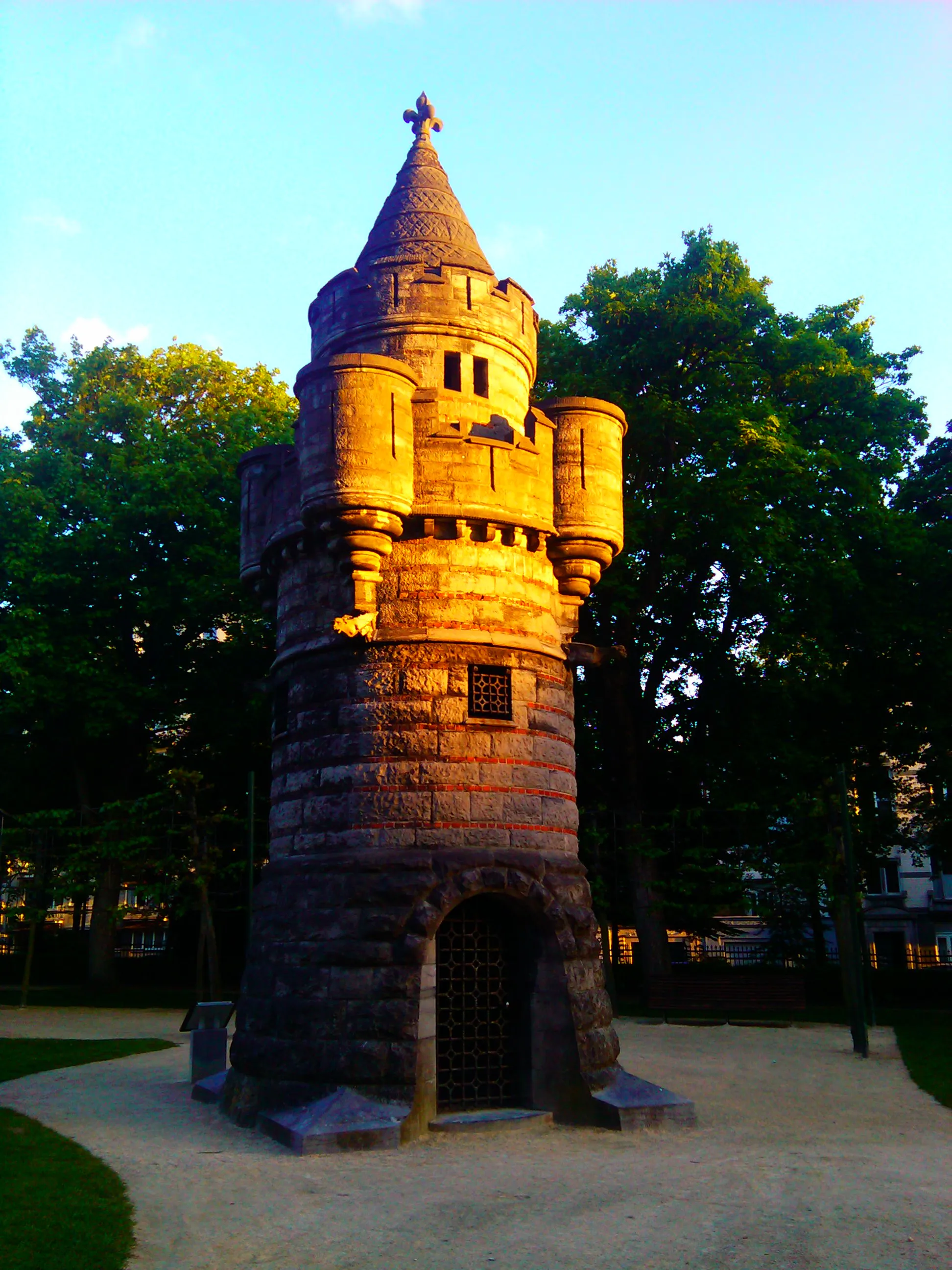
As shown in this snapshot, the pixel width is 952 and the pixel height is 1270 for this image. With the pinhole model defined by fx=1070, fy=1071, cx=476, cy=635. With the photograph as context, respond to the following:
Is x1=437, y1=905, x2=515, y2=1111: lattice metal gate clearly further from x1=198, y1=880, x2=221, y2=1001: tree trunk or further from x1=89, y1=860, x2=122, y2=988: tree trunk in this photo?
x1=89, y1=860, x2=122, y2=988: tree trunk

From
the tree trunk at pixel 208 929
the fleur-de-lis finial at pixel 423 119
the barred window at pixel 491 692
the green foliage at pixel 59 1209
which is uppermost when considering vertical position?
the fleur-de-lis finial at pixel 423 119

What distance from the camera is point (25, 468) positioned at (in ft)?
96.0

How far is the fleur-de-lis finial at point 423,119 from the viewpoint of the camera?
15.9 metres

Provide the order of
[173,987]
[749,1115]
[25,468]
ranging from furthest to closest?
[173,987] → [25,468] → [749,1115]

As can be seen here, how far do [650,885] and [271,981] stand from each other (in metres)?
14.9

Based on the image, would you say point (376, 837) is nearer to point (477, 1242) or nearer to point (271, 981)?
point (271, 981)

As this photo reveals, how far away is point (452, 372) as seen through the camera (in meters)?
14.1

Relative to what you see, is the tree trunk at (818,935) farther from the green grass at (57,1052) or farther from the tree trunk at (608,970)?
A: the green grass at (57,1052)

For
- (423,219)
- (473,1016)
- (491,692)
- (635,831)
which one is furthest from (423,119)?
(635,831)

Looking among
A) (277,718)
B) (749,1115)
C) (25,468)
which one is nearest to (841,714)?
(749,1115)

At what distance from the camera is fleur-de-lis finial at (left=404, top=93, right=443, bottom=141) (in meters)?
15.9

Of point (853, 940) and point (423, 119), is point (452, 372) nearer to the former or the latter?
point (423, 119)

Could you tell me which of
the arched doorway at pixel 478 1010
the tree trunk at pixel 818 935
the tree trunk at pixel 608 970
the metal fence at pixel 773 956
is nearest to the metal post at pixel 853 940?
the tree trunk at pixel 608 970

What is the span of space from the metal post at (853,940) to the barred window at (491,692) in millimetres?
9728
